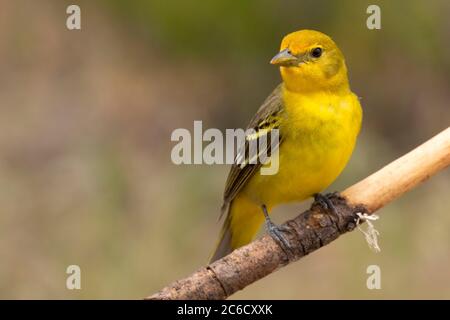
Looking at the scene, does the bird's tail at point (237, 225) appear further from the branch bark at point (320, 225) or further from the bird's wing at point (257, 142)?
the branch bark at point (320, 225)

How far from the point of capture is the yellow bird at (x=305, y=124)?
14.5 ft

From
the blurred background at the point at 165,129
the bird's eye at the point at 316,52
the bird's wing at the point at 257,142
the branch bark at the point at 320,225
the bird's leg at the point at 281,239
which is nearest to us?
the branch bark at the point at 320,225

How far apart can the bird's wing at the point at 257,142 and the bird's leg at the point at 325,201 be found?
358 millimetres

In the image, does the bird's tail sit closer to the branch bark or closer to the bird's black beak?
the branch bark

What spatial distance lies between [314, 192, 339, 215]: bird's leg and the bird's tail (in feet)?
1.58

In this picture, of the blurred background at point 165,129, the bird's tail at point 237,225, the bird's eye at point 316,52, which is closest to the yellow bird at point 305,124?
the bird's eye at point 316,52

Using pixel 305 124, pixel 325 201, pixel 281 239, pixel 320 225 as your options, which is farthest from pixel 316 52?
pixel 281 239

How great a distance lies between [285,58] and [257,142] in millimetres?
516

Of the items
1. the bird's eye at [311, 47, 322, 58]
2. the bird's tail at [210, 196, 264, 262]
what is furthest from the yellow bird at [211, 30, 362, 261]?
the bird's tail at [210, 196, 264, 262]

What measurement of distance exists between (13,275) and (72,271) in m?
0.64

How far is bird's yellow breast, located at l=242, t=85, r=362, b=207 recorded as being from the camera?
4405 mm

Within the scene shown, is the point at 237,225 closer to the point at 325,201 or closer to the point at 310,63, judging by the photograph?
the point at 325,201

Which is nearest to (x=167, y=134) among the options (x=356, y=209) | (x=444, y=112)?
(x=444, y=112)

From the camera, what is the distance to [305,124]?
4453 mm
